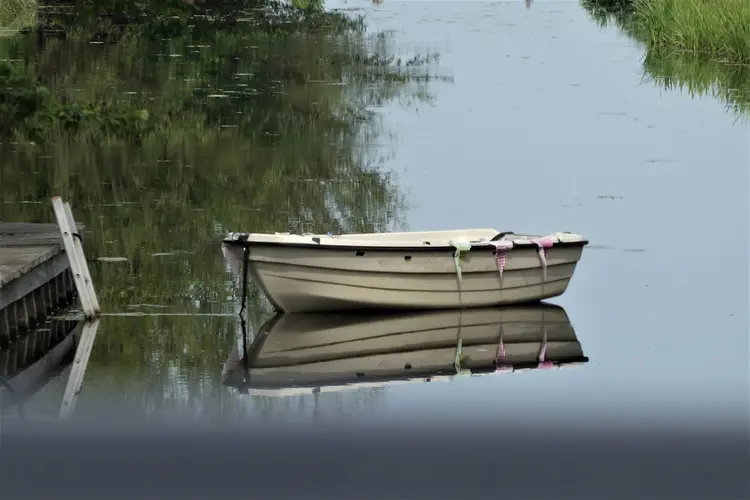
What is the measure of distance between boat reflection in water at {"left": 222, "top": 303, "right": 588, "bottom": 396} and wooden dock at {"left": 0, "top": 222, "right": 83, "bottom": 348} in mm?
1895

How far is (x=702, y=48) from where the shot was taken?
42.4 metres

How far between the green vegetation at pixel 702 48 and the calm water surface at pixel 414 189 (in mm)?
224

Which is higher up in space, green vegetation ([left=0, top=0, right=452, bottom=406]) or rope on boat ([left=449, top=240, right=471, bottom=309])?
rope on boat ([left=449, top=240, right=471, bottom=309])

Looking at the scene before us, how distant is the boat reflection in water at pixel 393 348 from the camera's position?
14078 millimetres

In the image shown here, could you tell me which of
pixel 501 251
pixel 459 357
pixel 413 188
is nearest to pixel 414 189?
pixel 413 188

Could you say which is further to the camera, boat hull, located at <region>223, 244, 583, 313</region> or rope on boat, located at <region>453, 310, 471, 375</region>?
boat hull, located at <region>223, 244, 583, 313</region>

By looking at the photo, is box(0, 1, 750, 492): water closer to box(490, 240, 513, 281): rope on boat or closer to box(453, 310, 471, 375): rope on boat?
box(453, 310, 471, 375): rope on boat

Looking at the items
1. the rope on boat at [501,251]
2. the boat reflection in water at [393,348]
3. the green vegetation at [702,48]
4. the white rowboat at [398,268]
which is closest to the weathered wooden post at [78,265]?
the white rowboat at [398,268]

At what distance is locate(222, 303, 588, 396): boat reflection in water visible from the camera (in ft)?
46.2

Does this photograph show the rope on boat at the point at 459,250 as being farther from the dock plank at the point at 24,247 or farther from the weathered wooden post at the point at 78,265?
the dock plank at the point at 24,247

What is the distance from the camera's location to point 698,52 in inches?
1679

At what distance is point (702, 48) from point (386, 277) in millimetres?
27769

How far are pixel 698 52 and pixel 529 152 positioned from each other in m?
14.6

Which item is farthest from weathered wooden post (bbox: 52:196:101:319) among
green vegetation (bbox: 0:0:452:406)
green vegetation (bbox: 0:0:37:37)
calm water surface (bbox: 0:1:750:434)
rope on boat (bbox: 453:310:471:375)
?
green vegetation (bbox: 0:0:37:37)
